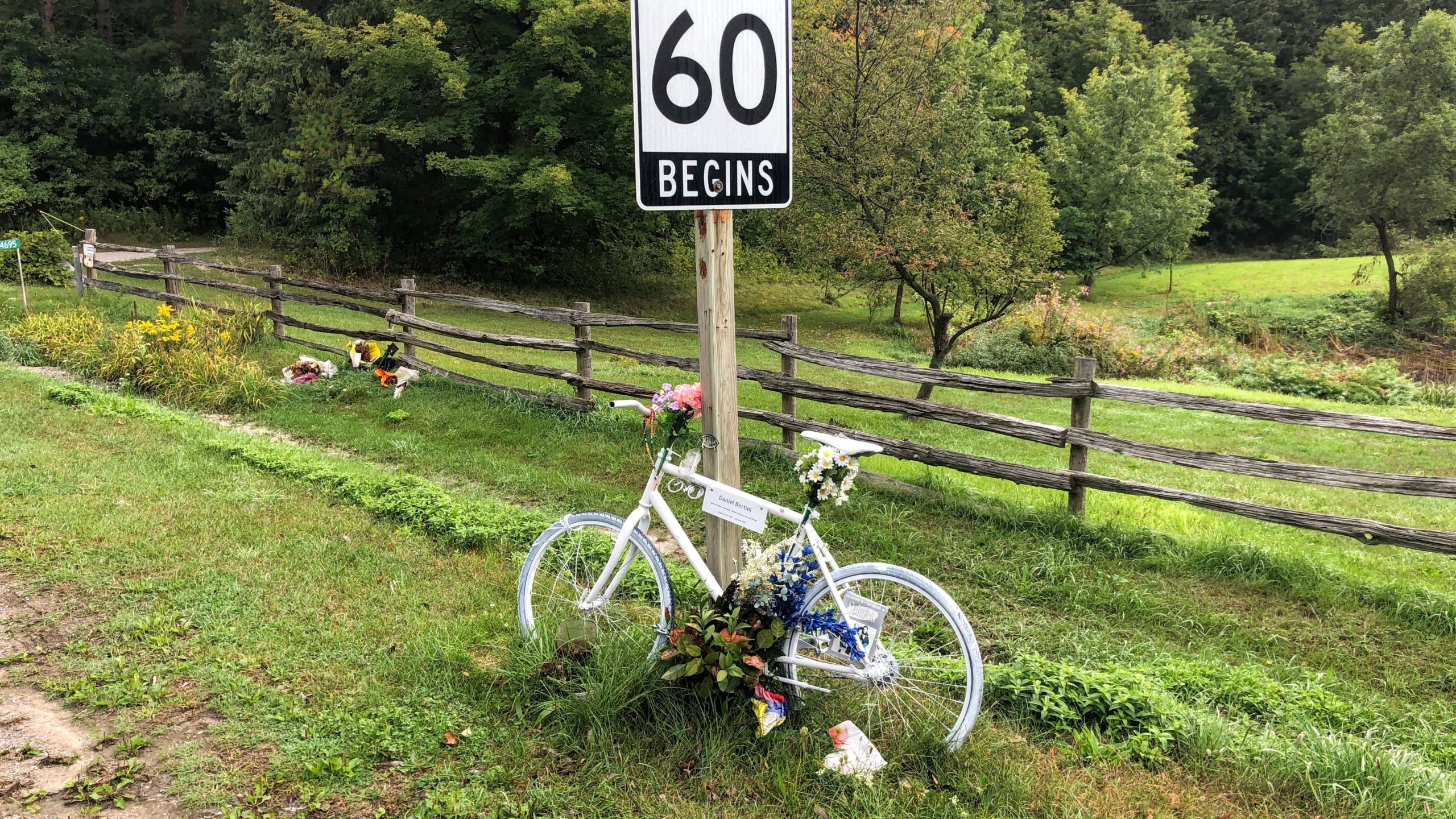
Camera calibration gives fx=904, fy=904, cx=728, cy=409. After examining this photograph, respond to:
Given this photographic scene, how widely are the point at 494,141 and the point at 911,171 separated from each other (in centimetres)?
1297

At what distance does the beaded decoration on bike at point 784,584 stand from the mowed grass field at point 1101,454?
11.6 ft

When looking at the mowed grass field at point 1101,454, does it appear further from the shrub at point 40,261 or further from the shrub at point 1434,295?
the shrub at point 1434,295

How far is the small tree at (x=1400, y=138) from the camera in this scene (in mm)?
27391

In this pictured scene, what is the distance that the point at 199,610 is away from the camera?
167 inches

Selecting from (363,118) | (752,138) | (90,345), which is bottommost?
(90,345)

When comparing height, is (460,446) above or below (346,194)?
below

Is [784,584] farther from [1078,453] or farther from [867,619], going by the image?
[1078,453]

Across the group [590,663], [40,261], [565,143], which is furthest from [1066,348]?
[40,261]

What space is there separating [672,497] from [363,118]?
67.3ft

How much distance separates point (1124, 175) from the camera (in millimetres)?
34250

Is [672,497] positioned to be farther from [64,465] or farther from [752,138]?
[64,465]

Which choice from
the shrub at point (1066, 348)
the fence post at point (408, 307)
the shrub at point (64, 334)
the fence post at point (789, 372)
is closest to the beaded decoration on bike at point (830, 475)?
the fence post at point (789, 372)

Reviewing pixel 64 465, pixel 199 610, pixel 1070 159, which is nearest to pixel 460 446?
pixel 64 465

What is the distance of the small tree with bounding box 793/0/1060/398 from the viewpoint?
14336mm
